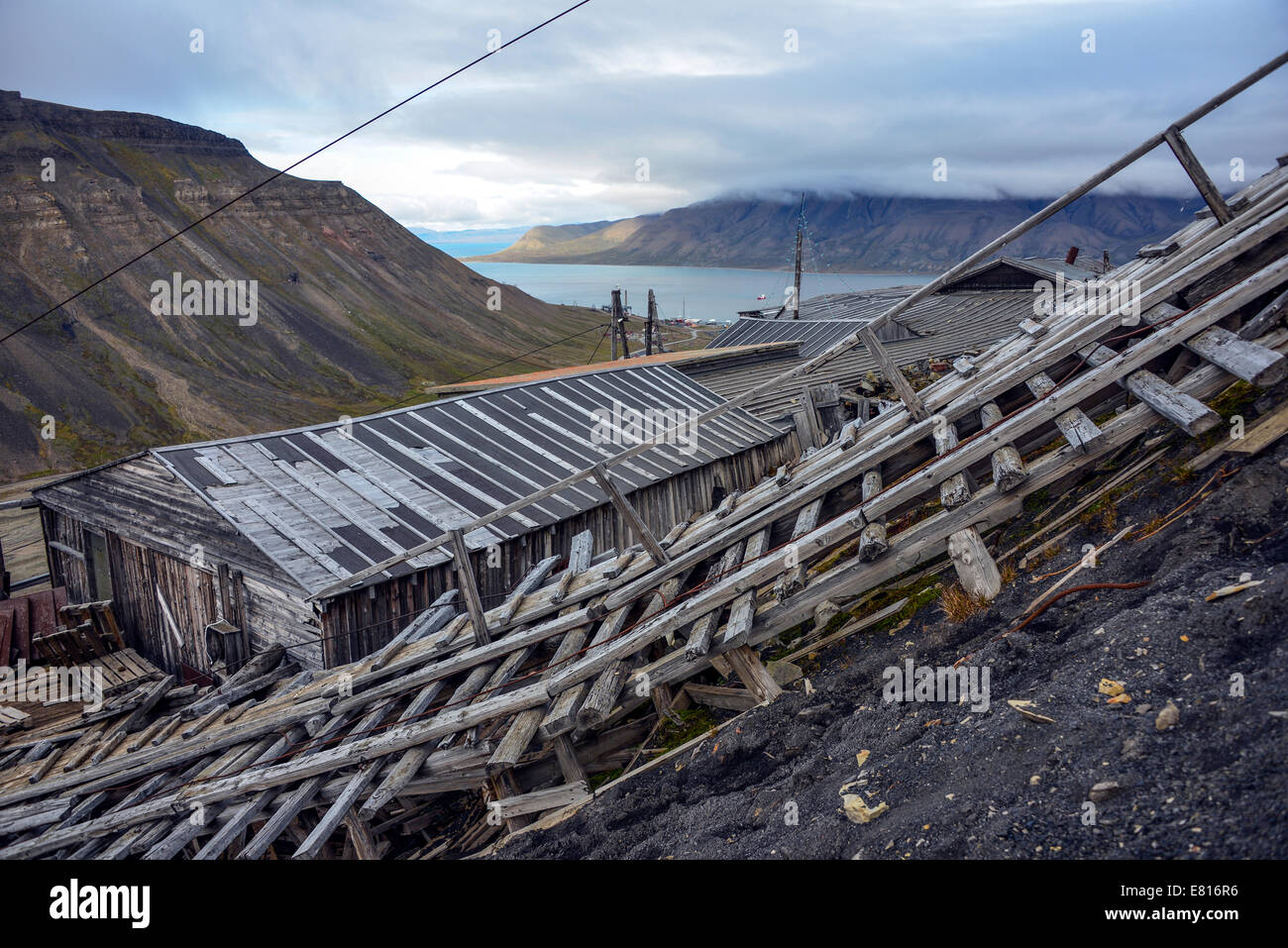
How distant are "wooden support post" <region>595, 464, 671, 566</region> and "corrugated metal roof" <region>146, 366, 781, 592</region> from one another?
5340mm

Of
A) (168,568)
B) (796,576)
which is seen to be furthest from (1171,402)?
(168,568)

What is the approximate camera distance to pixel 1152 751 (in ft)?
12.0

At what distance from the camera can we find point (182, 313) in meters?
54.1

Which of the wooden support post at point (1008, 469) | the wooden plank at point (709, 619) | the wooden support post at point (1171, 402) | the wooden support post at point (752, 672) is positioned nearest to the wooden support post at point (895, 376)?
the wooden support post at point (1008, 469)

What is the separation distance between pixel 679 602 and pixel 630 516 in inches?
39.8

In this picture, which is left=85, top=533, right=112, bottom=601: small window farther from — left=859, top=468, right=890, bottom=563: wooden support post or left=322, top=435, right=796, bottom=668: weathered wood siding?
left=859, top=468, right=890, bottom=563: wooden support post

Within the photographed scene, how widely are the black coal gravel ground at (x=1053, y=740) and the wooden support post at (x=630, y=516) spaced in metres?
1.77

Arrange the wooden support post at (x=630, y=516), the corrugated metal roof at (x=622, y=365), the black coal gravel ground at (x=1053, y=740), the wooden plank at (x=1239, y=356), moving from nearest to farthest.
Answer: the black coal gravel ground at (x=1053, y=740), the wooden plank at (x=1239, y=356), the wooden support post at (x=630, y=516), the corrugated metal roof at (x=622, y=365)

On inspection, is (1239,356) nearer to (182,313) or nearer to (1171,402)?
(1171,402)

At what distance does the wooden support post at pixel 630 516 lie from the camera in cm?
679

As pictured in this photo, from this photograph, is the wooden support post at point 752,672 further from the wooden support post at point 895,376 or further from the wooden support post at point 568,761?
the wooden support post at point 895,376
